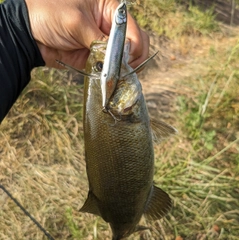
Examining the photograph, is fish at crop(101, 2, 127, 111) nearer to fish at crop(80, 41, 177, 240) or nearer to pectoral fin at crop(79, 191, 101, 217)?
fish at crop(80, 41, 177, 240)

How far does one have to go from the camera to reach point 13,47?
75.2 inches

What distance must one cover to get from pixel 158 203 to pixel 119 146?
439 mm

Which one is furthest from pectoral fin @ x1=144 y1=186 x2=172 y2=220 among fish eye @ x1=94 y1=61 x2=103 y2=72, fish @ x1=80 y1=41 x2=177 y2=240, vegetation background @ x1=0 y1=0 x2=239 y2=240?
vegetation background @ x1=0 y1=0 x2=239 y2=240

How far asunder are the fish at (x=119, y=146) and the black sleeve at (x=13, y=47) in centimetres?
76

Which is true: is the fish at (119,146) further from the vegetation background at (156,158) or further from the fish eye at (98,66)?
the vegetation background at (156,158)

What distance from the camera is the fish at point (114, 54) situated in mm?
1095

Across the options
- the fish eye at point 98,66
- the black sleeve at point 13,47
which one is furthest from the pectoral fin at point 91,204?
the black sleeve at point 13,47

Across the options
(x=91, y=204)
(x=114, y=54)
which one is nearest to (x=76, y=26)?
(x=114, y=54)

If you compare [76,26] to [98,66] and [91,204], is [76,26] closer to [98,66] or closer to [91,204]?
Result: [98,66]

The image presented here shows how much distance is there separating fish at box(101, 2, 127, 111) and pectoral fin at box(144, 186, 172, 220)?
56 centimetres

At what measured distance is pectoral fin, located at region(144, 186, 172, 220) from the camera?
1.62 meters

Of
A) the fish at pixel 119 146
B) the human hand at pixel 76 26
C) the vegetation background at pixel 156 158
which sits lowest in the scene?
the vegetation background at pixel 156 158

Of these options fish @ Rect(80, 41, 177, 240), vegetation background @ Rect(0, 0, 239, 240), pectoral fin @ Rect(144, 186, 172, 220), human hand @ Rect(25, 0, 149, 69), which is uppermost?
human hand @ Rect(25, 0, 149, 69)

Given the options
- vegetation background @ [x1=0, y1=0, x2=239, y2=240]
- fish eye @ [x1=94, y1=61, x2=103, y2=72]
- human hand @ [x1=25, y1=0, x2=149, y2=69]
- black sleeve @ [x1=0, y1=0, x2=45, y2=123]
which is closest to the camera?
fish eye @ [x1=94, y1=61, x2=103, y2=72]
